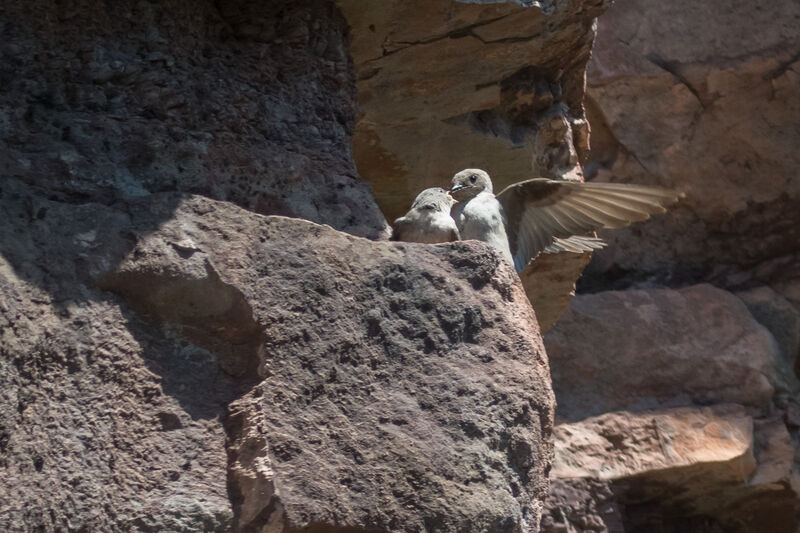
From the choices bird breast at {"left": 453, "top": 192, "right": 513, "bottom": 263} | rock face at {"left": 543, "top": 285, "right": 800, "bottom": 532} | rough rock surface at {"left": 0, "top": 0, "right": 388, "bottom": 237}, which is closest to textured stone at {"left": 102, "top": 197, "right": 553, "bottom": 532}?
rough rock surface at {"left": 0, "top": 0, "right": 388, "bottom": 237}

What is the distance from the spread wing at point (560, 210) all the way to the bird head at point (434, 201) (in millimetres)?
292

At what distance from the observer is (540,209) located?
3270 mm

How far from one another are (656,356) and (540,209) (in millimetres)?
2312

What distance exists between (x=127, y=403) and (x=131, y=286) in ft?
0.79

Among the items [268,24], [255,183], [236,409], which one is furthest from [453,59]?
[236,409]

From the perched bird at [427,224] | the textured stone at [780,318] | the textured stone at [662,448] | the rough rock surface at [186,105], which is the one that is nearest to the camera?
the rough rock surface at [186,105]

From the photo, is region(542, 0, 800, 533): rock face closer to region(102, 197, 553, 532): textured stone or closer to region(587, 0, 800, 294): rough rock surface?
region(587, 0, 800, 294): rough rock surface

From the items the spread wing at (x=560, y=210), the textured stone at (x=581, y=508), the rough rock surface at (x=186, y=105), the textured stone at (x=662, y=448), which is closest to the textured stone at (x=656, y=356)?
the textured stone at (x=662, y=448)

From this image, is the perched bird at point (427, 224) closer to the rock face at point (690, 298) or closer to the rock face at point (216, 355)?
the rock face at point (216, 355)

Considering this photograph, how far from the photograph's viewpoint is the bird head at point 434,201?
115 inches

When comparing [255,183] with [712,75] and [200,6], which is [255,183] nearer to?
[200,6]

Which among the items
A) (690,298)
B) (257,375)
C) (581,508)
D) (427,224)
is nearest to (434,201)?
(427,224)

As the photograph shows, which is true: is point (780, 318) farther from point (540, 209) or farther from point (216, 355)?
point (216, 355)

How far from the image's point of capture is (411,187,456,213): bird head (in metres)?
2.91
